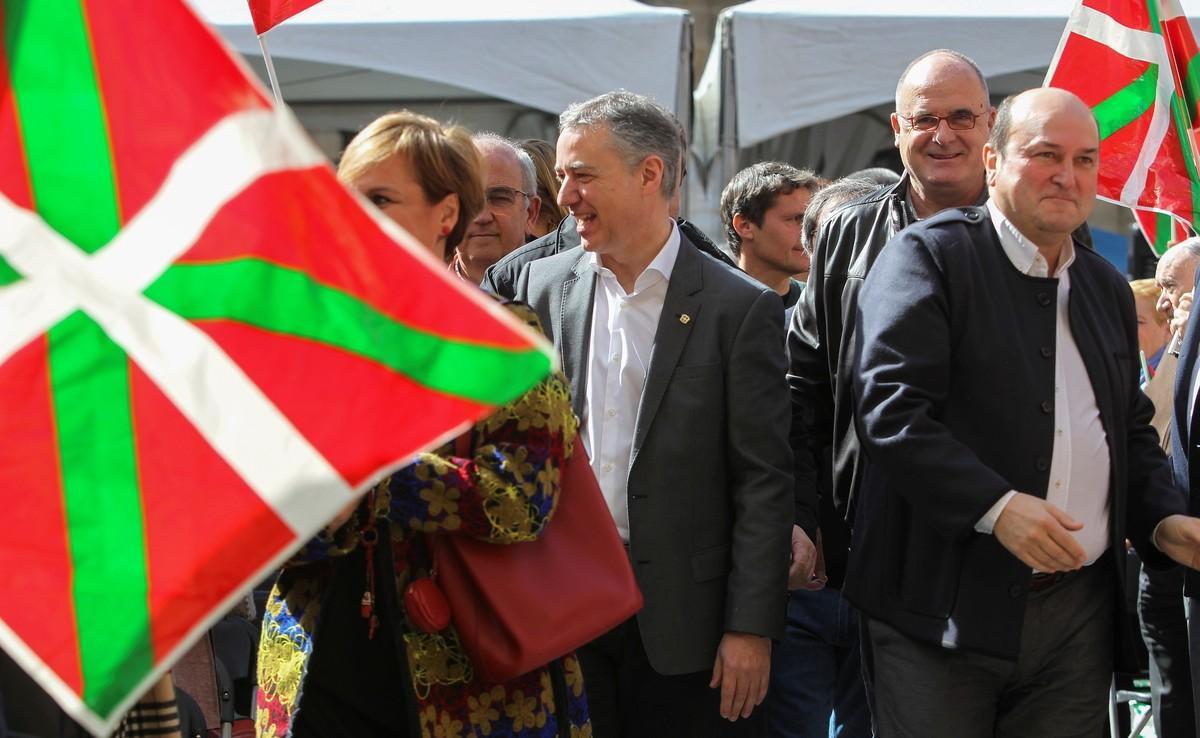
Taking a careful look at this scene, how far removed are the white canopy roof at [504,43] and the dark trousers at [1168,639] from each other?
459 cm

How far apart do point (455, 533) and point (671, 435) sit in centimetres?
93

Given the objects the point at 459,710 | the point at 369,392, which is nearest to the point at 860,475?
the point at 459,710

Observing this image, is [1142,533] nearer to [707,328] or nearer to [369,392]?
[707,328]

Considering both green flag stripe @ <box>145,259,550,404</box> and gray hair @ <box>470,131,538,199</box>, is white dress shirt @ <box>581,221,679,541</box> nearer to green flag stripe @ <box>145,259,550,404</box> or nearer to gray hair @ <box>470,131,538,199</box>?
gray hair @ <box>470,131,538,199</box>

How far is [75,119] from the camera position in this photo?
83.5 inches

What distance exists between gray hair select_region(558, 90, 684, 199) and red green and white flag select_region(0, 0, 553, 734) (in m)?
1.73

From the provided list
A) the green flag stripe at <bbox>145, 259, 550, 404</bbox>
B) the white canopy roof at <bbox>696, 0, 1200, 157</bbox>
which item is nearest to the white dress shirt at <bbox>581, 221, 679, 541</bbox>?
the green flag stripe at <bbox>145, 259, 550, 404</bbox>

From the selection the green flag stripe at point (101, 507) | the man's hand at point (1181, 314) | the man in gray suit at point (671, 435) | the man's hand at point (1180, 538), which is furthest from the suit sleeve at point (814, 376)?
the green flag stripe at point (101, 507)

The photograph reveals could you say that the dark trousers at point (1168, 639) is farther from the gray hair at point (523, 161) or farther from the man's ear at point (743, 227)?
the gray hair at point (523, 161)

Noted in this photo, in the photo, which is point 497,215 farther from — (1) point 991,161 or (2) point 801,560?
(1) point 991,161

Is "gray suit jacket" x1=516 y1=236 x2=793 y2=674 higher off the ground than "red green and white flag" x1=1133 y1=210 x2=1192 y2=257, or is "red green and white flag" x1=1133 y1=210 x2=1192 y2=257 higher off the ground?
"gray suit jacket" x1=516 y1=236 x2=793 y2=674

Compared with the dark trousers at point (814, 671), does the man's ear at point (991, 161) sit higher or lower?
higher

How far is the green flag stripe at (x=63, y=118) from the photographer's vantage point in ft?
6.90

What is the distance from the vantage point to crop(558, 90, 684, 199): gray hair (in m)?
3.75
